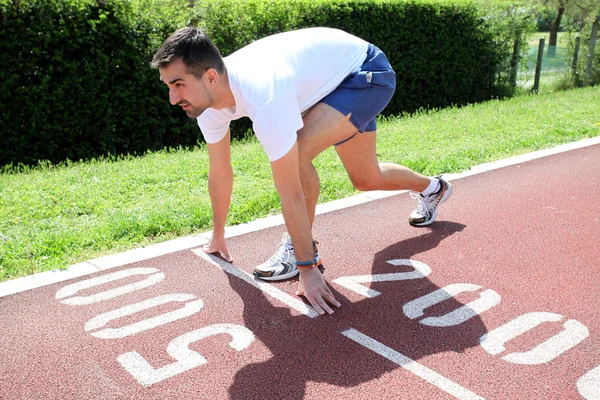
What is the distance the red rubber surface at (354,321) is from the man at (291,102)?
329 mm

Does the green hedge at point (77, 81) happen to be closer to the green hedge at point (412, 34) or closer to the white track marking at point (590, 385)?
the green hedge at point (412, 34)

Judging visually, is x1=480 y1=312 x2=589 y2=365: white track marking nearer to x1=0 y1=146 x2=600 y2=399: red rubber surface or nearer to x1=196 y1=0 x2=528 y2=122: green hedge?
x1=0 y1=146 x2=600 y2=399: red rubber surface

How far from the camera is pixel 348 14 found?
10812 mm

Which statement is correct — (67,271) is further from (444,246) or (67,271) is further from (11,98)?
(11,98)

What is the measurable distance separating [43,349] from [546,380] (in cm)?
255

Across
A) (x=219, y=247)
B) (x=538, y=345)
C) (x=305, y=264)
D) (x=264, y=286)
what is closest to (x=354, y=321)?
(x=305, y=264)

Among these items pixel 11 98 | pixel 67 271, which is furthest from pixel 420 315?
pixel 11 98

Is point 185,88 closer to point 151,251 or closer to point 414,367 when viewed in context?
point 151,251

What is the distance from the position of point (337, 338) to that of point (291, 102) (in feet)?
4.23

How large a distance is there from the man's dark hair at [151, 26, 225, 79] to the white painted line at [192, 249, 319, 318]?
1.46m

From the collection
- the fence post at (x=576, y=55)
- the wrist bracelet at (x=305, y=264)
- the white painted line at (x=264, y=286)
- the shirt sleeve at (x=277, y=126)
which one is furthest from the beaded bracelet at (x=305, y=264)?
the fence post at (x=576, y=55)

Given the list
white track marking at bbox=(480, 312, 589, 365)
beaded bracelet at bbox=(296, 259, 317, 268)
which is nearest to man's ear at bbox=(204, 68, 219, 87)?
beaded bracelet at bbox=(296, 259, 317, 268)

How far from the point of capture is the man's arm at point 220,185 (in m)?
4.23

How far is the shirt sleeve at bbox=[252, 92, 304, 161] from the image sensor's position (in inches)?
124
